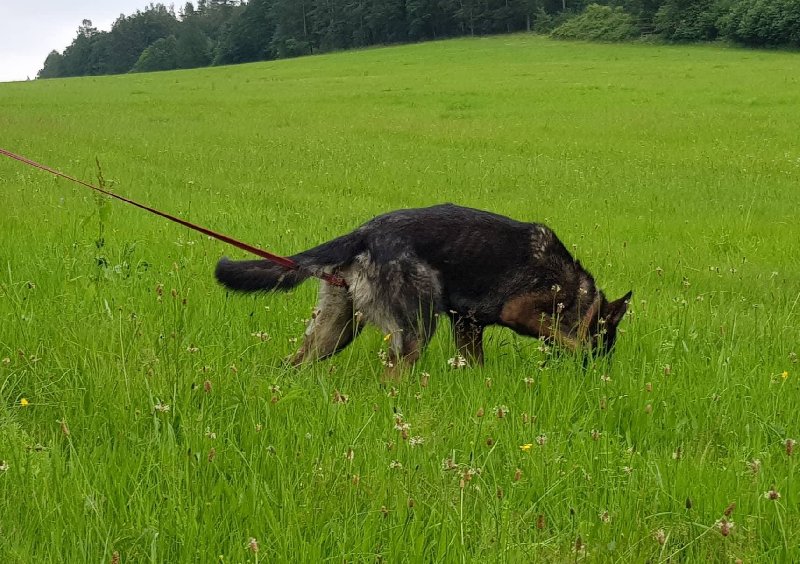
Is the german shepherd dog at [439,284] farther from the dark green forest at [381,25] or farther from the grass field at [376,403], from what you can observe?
the dark green forest at [381,25]

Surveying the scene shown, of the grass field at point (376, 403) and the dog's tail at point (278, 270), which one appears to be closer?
the grass field at point (376, 403)

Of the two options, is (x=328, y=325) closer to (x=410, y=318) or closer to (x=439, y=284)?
(x=410, y=318)

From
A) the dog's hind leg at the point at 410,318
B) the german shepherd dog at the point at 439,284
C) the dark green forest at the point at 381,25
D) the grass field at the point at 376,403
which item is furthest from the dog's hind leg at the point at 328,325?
the dark green forest at the point at 381,25

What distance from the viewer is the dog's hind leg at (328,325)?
4.36m

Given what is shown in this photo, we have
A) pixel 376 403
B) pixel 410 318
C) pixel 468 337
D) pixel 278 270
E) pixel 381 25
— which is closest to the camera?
pixel 376 403

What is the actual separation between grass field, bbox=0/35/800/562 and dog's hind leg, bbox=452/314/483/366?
0.17m

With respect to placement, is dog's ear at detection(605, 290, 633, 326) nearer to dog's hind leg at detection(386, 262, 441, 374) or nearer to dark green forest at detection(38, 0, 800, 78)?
dog's hind leg at detection(386, 262, 441, 374)

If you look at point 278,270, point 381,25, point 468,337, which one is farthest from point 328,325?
point 381,25

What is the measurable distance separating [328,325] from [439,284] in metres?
0.71

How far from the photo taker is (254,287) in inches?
169

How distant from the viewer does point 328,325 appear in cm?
437

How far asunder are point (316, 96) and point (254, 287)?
99.8 ft

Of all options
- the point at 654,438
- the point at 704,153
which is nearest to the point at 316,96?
the point at 704,153

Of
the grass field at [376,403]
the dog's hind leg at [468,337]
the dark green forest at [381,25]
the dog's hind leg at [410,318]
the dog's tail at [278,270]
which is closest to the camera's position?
the grass field at [376,403]
